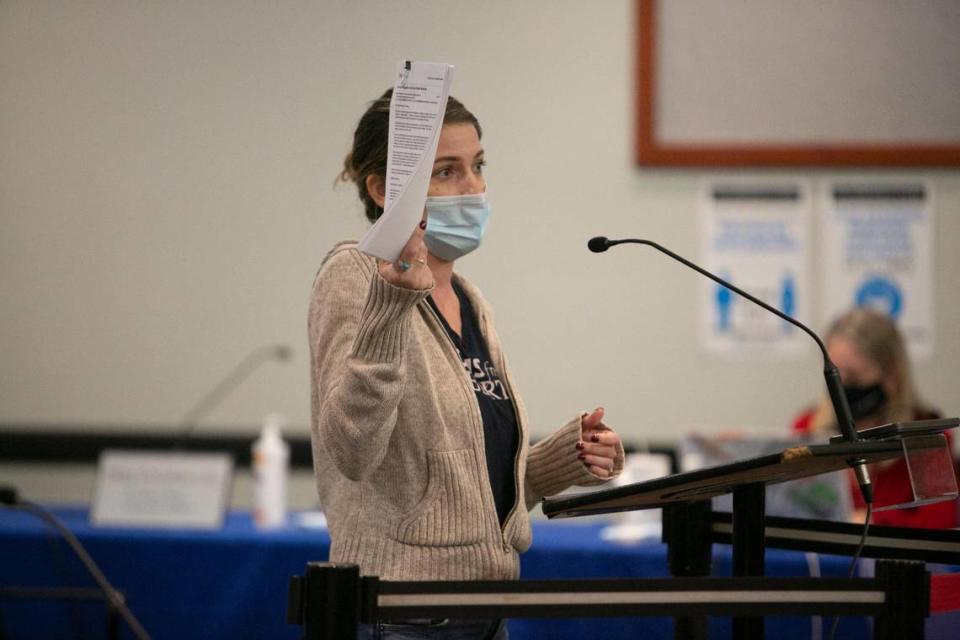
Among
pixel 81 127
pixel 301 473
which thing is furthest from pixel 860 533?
pixel 81 127

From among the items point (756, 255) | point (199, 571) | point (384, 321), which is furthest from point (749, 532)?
point (756, 255)

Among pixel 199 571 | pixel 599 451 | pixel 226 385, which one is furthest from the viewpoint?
pixel 226 385

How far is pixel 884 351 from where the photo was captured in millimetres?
3105

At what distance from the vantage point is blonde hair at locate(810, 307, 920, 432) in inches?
120

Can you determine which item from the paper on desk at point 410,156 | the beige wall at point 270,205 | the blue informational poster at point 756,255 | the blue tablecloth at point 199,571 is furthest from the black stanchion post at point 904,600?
the blue informational poster at point 756,255

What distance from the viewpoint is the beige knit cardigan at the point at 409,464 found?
1.24 m

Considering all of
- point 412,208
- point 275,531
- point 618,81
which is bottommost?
point 275,531

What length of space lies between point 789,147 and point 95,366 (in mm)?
2494

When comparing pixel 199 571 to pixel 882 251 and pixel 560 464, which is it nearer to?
pixel 560 464

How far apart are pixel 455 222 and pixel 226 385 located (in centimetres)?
259

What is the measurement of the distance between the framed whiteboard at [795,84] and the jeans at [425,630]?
8.49 ft

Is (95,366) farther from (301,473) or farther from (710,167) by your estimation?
(710,167)

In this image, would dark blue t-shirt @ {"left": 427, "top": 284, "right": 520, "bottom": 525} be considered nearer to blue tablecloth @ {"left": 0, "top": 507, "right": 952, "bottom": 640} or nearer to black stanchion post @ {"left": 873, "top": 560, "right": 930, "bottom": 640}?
black stanchion post @ {"left": 873, "top": 560, "right": 930, "bottom": 640}

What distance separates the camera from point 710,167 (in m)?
3.68
